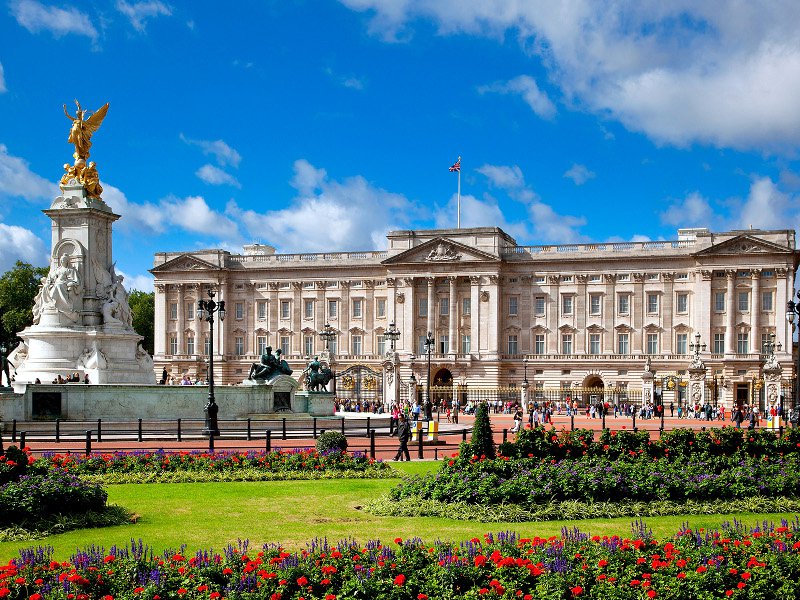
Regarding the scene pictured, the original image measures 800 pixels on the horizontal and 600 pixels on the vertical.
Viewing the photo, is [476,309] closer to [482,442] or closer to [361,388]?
[361,388]

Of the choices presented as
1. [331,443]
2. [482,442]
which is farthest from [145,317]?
[482,442]

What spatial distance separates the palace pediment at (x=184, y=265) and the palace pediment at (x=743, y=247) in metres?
50.0

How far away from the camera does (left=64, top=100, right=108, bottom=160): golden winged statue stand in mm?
37625

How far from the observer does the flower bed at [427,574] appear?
923 centimetres

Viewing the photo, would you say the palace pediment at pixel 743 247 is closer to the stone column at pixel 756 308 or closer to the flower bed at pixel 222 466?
the stone column at pixel 756 308

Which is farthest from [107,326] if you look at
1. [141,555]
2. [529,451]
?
[141,555]

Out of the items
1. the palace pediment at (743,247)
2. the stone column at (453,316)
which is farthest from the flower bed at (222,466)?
the stone column at (453,316)

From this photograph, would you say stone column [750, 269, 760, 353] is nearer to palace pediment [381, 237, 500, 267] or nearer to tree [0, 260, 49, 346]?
palace pediment [381, 237, 500, 267]

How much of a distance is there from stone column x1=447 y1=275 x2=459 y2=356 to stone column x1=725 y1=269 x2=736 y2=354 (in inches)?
998

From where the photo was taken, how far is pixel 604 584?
9.59m

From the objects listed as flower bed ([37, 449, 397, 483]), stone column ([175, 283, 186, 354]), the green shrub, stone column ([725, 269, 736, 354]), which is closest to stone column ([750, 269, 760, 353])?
stone column ([725, 269, 736, 354])

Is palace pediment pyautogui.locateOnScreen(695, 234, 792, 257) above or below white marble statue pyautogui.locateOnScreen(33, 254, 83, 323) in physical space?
above

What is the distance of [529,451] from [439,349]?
71140 mm

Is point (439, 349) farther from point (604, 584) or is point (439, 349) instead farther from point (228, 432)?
point (604, 584)
